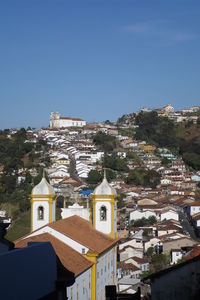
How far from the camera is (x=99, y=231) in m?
21.3

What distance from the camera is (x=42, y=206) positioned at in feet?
69.5

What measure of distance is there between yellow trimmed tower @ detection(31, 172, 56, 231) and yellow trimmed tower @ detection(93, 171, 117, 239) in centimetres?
155

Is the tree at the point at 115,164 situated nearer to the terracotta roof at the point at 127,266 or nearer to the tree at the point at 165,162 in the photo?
the tree at the point at 165,162

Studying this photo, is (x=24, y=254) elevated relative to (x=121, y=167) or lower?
lower

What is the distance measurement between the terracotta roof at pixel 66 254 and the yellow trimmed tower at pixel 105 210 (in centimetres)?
461

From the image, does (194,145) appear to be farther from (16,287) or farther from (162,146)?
(16,287)

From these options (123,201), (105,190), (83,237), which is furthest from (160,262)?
(123,201)

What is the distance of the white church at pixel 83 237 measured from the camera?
1580 centimetres

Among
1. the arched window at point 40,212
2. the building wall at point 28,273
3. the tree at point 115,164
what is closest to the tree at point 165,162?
the tree at point 115,164

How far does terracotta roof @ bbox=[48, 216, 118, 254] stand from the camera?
57.1 feet

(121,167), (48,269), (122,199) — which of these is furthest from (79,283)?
(121,167)

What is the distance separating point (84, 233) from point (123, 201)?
143 feet

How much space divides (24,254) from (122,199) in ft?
176

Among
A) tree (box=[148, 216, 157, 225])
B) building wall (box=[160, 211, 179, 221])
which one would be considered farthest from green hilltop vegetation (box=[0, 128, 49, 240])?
building wall (box=[160, 211, 179, 221])
